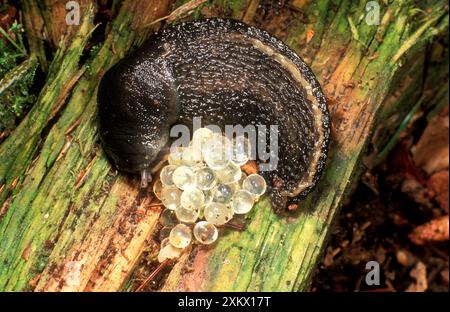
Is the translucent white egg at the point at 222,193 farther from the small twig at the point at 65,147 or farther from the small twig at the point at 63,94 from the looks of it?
the small twig at the point at 63,94

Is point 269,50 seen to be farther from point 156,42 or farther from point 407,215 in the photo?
point 407,215

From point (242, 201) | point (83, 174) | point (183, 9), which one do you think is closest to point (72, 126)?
point (83, 174)

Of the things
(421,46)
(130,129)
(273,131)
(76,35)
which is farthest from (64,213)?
(421,46)

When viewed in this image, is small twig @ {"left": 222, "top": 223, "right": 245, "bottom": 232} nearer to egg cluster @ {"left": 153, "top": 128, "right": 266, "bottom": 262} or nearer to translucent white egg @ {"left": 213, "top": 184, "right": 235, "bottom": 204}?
egg cluster @ {"left": 153, "top": 128, "right": 266, "bottom": 262}

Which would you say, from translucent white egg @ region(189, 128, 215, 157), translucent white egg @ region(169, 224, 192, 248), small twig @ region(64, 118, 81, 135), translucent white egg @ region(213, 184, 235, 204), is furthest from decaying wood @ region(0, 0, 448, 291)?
translucent white egg @ region(189, 128, 215, 157)

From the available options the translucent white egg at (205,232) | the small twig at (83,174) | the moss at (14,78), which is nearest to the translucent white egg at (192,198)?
the translucent white egg at (205,232)

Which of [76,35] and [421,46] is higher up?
[421,46]

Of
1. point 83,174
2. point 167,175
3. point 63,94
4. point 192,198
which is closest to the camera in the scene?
point 192,198

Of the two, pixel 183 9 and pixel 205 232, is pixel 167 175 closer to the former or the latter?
pixel 205 232
